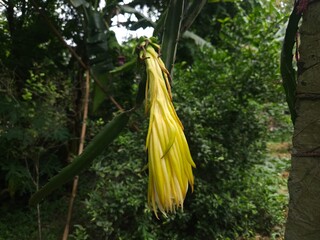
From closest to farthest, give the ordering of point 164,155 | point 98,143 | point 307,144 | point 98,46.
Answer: point 164,155 → point 307,144 → point 98,143 → point 98,46

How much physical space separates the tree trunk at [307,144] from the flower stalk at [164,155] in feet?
1.00

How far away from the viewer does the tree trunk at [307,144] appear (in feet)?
2.90

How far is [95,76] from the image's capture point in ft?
8.59

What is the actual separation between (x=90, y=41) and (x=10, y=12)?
90 cm

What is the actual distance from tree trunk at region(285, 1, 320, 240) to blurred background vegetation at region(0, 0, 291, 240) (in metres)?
1.18

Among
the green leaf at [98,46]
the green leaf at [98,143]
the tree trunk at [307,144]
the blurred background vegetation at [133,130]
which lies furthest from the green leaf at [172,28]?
the green leaf at [98,46]

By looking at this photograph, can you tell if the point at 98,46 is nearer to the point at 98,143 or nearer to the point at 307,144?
the point at 98,143

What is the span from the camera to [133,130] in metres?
2.64

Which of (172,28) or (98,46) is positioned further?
(98,46)

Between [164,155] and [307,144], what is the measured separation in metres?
0.39

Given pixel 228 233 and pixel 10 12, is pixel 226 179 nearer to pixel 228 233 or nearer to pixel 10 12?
pixel 228 233

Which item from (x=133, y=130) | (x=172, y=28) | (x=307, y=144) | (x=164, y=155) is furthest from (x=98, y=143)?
(x=133, y=130)

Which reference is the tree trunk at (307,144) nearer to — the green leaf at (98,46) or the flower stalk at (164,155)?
the flower stalk at (164,155)

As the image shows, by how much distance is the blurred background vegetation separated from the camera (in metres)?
2.22
